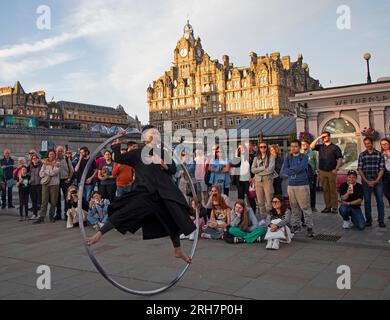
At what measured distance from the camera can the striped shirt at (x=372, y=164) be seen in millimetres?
9452

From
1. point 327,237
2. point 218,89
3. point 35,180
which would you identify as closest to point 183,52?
point 218,89

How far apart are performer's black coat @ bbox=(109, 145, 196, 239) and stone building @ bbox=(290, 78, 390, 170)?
1479 cm

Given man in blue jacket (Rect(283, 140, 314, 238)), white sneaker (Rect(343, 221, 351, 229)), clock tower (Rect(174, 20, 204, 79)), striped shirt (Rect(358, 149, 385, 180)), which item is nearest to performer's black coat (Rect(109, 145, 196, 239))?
man in blue jacket (Rect(283, 140, 314, 238))

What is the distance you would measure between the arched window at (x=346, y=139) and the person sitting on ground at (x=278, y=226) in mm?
11731

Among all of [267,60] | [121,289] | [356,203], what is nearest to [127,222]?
[121,289]

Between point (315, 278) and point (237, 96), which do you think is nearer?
point (315, 278)

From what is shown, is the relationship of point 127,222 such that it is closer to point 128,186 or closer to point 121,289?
point 121,289

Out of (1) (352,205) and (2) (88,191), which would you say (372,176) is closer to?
(1) (352,205)

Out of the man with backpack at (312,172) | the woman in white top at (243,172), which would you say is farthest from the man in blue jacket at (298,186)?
the man with backpack at (312,172)

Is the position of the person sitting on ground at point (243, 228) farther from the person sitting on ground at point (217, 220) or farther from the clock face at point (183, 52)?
the clock face at point (183, 52)

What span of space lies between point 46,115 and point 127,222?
5680 inches

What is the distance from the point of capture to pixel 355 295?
15.9 feet

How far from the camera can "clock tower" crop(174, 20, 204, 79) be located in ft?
450

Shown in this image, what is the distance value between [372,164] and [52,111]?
14589 centimetres
